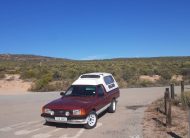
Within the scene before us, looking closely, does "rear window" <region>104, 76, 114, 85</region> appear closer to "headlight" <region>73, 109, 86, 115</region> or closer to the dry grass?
the dry grass

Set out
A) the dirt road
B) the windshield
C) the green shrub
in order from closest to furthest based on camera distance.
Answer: the dirt road, the windshield, the green shrub

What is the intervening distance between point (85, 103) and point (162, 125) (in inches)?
108

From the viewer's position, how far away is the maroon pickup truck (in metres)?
11.1

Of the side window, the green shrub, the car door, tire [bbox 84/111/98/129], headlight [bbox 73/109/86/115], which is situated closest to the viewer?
headlight [bbox 73/109/86/115]

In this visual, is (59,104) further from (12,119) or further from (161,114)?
(161,114)

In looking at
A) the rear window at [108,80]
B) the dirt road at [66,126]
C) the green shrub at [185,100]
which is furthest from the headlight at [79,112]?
the green shrub at [185,100]

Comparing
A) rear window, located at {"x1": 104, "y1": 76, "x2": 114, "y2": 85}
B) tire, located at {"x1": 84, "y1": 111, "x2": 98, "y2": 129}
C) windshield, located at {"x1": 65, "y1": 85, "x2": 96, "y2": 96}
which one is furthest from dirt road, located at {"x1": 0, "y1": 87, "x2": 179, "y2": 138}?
rear window, located at {"x1": 104, "y1": 76, "x2": 114, "y2": 85}

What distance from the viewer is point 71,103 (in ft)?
38.2

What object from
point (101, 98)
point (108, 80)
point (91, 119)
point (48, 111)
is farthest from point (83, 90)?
point (48, 111)

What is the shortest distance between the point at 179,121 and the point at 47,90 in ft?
52.2

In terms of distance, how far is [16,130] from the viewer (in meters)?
11.3

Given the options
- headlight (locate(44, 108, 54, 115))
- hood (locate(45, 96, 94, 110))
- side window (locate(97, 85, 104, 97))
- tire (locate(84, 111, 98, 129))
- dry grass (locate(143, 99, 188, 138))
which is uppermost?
side window (locate(97, 85, 104, 97))

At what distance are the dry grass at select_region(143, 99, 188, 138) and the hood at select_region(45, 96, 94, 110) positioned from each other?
2.17 m

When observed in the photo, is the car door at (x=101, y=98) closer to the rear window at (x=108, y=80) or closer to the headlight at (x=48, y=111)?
the rear window at (x=108, y=80)
